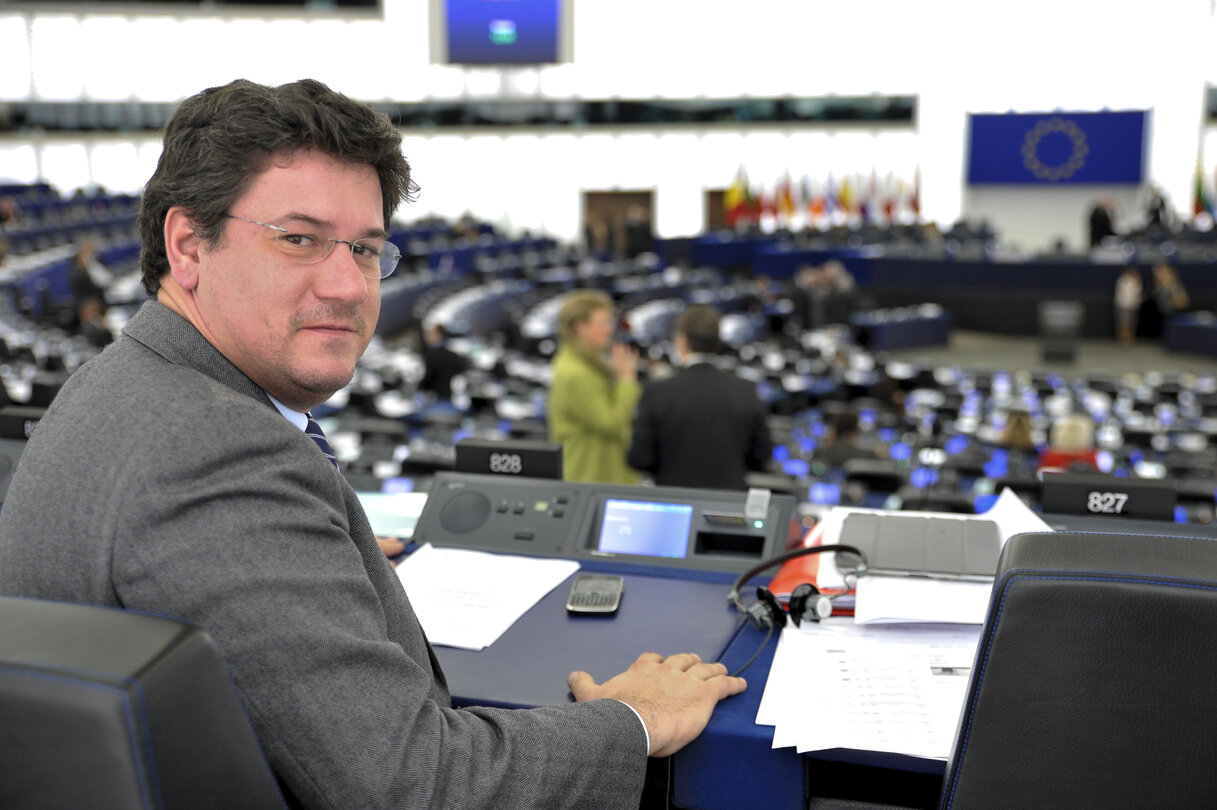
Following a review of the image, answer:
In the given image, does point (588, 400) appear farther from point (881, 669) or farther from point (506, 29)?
point (506, 29)

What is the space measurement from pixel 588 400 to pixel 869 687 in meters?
2.60

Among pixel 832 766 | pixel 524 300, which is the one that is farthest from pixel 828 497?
pixel 524 300

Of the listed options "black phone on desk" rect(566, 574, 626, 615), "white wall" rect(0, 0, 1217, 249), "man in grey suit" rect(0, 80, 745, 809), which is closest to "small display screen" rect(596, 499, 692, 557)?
"black phone on desk" rect(566, 574, 626, 615)

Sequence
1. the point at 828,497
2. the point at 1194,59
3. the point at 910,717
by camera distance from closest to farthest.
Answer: the point at 910,717
the point at 828,497
the point at 1194,59

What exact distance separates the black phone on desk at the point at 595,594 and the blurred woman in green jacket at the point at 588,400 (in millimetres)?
2166

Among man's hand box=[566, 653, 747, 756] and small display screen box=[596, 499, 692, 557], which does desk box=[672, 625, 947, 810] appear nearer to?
man's hand box=[566, 653, 747, 756]

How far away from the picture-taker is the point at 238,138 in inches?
40.3

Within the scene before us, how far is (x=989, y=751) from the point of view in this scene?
0.91m

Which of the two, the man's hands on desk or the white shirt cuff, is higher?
the white shirt cuff

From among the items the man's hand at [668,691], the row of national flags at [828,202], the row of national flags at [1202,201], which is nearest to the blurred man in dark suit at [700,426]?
the man's hand at [668,691]

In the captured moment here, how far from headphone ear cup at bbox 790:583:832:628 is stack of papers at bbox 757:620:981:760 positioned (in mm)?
18

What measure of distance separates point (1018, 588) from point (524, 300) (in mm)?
13888

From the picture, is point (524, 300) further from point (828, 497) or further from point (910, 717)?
point (910, 717)

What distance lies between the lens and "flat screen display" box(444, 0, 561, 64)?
22328 millimetres
